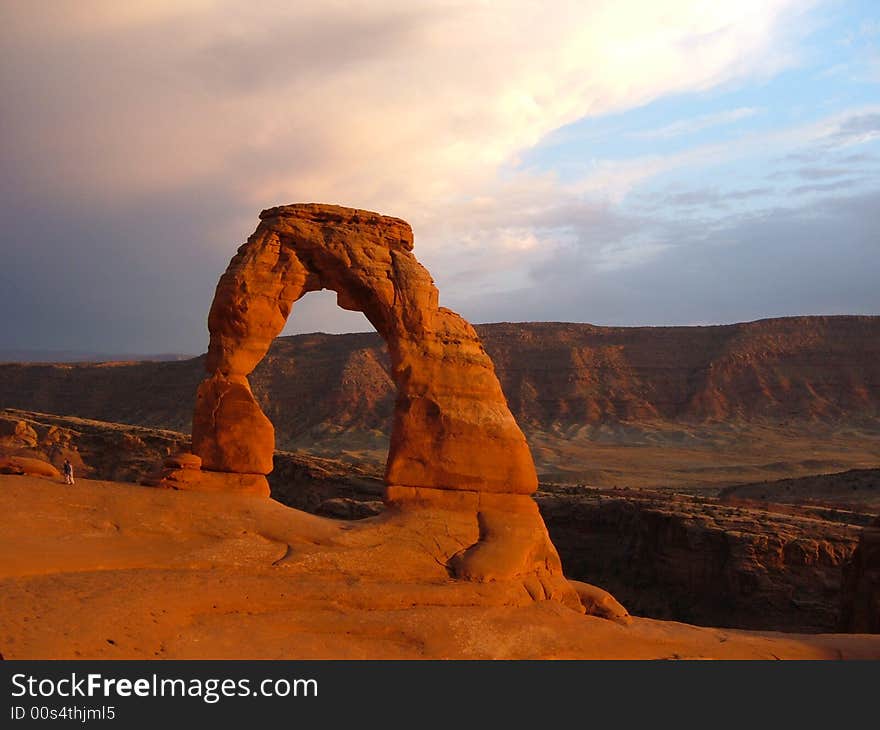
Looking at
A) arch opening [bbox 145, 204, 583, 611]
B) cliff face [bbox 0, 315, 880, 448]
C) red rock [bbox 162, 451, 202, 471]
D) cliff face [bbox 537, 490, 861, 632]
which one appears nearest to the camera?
red rock [bbox 162, 451, 202, 471]

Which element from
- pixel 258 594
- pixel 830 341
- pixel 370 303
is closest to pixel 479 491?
pixel 370 303

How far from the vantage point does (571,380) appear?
78.1m

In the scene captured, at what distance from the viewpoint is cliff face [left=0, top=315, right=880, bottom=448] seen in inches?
2886

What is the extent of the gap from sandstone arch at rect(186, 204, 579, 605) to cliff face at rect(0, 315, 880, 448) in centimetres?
5424

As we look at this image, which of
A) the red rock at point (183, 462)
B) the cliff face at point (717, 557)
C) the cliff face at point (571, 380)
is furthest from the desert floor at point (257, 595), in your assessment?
the cliff face at point (571, 380)

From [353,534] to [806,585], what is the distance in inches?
604

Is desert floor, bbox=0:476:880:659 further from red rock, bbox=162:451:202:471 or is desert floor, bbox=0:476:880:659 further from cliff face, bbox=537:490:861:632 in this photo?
cliff face, bbox=537:490:861:632

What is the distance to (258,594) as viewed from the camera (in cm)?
1014

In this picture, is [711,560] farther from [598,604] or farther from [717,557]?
[598,604]

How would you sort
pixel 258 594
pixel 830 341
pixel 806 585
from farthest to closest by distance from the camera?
pixel 830 341
pixel 806 585
pixel 258 594

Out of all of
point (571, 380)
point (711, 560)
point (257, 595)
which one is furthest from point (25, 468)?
point (571, 380)

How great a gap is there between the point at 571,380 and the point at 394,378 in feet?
214

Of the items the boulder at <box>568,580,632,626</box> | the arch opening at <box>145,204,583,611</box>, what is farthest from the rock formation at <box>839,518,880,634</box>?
the arch opening at <box>145,204,583,611</box>
